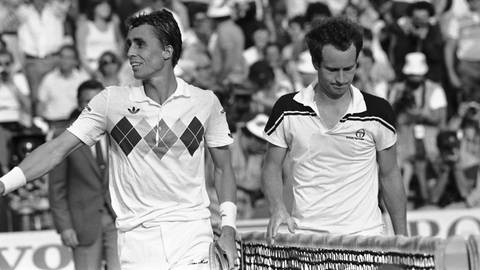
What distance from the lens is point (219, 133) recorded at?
26.8ft

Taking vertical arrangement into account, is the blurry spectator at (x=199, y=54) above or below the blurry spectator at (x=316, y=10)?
below

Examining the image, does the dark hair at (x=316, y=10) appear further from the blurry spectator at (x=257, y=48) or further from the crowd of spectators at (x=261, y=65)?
the blurry spectator at (x=257, y=48)

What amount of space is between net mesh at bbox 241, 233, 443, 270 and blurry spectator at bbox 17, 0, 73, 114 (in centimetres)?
965

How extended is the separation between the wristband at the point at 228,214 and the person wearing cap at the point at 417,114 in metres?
7.84

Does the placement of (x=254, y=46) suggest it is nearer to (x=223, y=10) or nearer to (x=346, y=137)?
(x=223, y=10)

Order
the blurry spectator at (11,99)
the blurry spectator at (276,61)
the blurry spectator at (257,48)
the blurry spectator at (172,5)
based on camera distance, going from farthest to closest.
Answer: the blurry spectator at (172,5) → the blurry spectator at (257,48) → the blurry spectator at (276,61) → the blurry spectator at (11,99)

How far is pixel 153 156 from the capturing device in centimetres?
788

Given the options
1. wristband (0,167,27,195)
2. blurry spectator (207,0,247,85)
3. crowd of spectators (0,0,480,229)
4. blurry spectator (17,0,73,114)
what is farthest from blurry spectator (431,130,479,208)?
wristband (0,167,27,195)

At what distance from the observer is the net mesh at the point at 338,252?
7258mm

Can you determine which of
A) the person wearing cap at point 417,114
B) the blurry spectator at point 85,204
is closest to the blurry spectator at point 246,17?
the person wearing cap at point 417,114

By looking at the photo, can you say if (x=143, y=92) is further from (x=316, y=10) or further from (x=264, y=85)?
(x=316, y=10)

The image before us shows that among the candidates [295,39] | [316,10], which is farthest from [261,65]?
[316,10]

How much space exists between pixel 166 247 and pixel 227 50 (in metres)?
10.3

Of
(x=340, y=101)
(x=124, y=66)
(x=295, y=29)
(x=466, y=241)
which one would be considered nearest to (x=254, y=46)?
(x=295, y=29)
